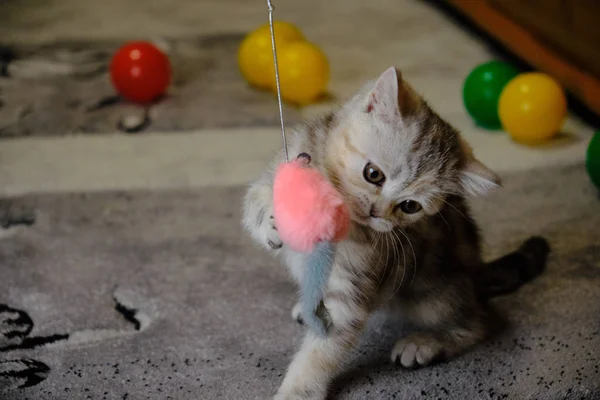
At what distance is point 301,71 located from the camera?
6.53ft

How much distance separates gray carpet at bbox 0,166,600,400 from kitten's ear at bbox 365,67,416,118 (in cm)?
44

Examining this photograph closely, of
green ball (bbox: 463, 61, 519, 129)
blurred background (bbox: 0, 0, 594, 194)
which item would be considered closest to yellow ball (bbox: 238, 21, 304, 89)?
blurred background (bbox: 0, 0, 594, 194)

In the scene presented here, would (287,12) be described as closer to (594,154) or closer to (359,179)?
(594,154)

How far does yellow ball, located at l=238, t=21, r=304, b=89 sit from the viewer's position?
209cm

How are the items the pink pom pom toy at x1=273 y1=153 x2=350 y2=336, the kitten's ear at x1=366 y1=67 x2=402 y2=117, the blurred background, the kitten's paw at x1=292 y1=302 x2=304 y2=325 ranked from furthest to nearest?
the blurred background
the kitten's paw at x1=292 y1=302 x2=304 y2=325
the kitten's ear at x1=366 y1=67 x2=402 y2=117
the pink pom pom toy at x1=273 y1=153 x2=350 y2=336

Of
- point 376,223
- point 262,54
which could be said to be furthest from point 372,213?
point 262,54

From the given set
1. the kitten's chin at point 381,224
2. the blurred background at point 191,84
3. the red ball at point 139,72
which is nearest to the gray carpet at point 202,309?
the blurred background at point 191,84

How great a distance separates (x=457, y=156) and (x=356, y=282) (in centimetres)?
25

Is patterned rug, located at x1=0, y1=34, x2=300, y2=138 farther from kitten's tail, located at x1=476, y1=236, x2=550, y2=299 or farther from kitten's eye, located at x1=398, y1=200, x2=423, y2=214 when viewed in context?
kitten's eye, located at x1=398, y1=200, x2=423, y2=214

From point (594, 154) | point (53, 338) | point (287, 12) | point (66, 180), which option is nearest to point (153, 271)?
point (53, 338)

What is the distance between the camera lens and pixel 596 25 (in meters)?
1.85

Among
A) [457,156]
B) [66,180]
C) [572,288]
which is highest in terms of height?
[457,156]

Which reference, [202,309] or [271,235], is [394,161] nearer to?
[271,235]

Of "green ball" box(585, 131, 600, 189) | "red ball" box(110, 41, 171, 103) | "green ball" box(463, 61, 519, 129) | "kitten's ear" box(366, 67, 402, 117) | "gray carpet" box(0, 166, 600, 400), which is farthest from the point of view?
"red ball" box(110, 41, 171, 103)
